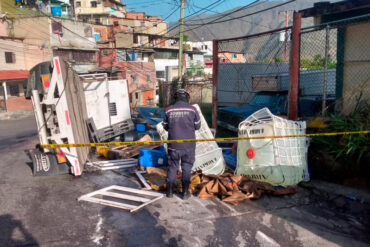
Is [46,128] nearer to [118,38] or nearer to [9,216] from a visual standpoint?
[9,216]

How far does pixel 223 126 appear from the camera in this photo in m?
8.95

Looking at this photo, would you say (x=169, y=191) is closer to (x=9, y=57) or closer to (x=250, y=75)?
(x=250, y=75)

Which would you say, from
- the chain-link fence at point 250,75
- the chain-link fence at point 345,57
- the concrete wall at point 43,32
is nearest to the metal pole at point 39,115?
the chain-link fence at point 345,57

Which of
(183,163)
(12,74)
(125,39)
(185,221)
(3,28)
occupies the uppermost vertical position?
(125,39)

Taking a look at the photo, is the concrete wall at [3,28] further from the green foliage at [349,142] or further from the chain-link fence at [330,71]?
the green foliage at [349,142]

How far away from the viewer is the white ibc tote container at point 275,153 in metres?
4.89

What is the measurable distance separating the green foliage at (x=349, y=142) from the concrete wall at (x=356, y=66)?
0.56m

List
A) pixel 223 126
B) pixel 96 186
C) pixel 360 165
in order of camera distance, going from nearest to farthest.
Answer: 1. pixel 360 165
2. pixel 96 186
3. pixel 223 126

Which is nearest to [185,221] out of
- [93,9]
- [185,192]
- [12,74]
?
[185,192]

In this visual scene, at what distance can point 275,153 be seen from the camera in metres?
4.89

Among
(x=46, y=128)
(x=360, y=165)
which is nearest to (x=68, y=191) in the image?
(x=46, y=128)

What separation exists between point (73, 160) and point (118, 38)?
133ft

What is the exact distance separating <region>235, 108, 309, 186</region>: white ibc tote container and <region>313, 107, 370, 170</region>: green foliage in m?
0.43

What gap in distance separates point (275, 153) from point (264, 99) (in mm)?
4380
